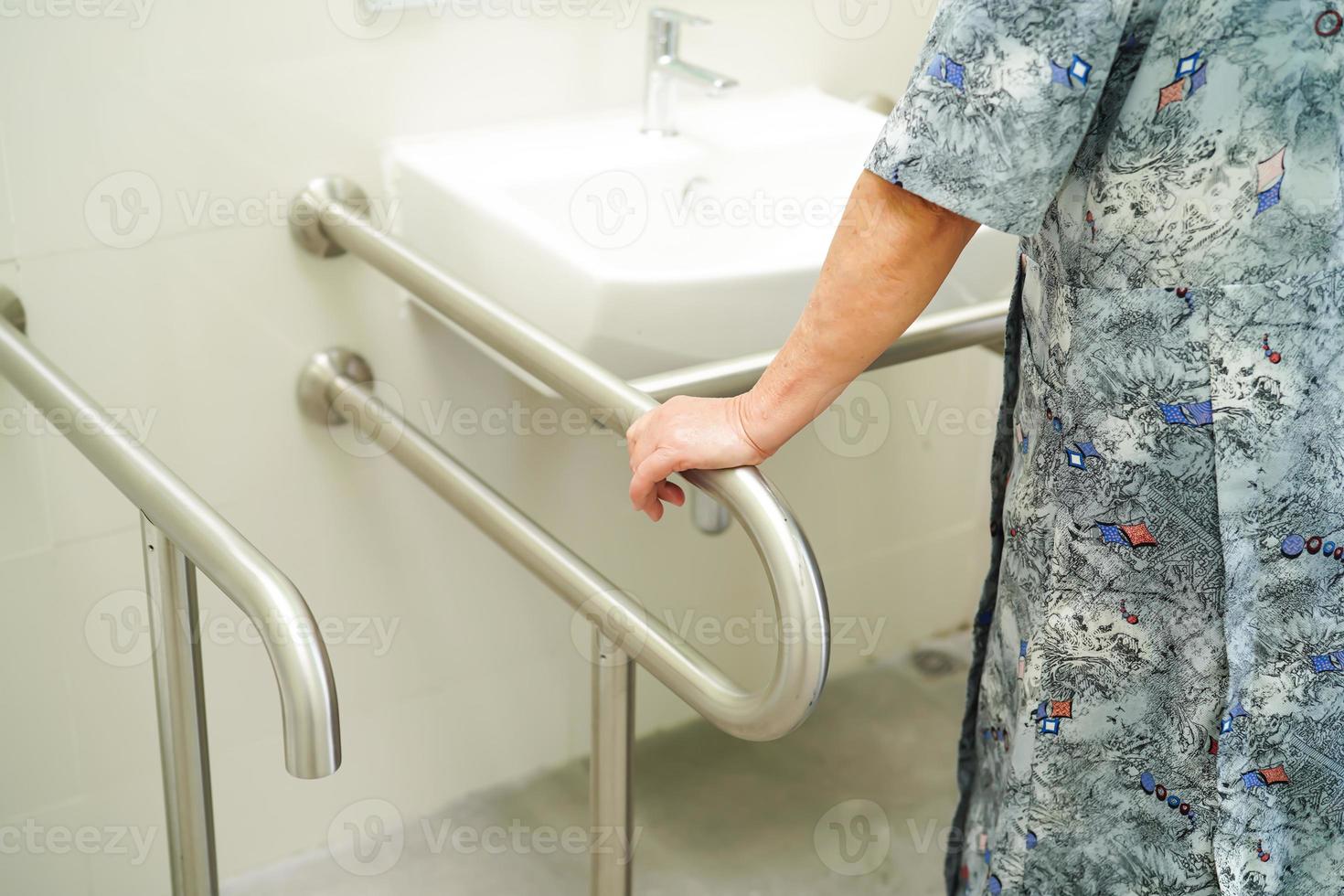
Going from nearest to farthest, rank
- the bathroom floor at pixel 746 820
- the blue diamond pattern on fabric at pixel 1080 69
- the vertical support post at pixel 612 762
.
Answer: the blue diamond pattern on fabric at pixel 1080 69 → the vertical support post at pixel 612 762 → the bathroom floor at pixel 746 820

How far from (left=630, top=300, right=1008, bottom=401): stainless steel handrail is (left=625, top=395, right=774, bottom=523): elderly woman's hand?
0.49 feet

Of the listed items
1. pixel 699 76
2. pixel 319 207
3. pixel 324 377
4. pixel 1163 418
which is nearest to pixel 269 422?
pixel 324 377

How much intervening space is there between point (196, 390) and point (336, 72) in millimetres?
346

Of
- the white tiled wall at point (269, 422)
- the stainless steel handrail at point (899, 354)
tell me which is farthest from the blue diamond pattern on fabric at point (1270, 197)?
the white tiled wall at point (269, 422)

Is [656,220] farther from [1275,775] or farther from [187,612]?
[1275,775]

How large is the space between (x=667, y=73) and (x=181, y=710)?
82 centimetres

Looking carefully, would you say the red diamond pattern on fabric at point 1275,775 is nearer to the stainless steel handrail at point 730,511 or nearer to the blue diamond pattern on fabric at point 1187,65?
the stainless steel handrail at point 730,511

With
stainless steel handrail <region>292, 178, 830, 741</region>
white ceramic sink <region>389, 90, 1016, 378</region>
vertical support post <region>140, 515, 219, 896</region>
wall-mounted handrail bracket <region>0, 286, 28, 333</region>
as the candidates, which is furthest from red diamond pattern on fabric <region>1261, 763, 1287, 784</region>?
wall-mounted handrail bracket <region>0, 286, 28, 333</region>

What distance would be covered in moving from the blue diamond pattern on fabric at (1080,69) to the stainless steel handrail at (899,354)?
0.30 meters

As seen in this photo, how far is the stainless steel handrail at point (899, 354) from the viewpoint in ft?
3.45

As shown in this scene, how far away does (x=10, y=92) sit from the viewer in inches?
45.4

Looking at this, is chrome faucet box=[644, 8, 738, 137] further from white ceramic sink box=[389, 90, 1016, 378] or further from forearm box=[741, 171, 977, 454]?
forearm box=[741, 171, 977, 454]

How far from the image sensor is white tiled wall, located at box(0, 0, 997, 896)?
123 cm

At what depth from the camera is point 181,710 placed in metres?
0.95
